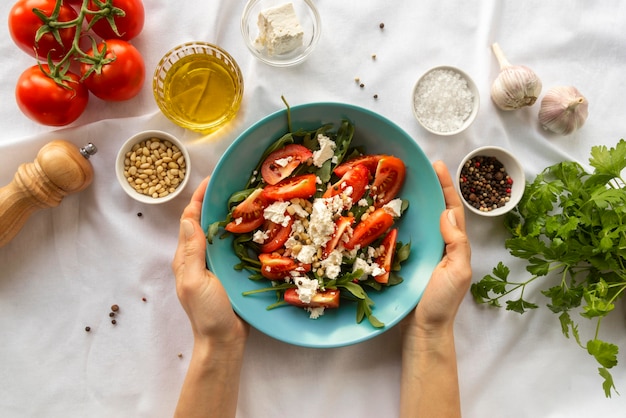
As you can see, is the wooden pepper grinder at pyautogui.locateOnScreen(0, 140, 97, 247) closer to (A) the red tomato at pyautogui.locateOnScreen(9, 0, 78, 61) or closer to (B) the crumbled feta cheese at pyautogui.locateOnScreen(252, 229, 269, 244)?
(A) the red tomato at pyautogui.locateOnScreen(9, 0, 78, 61)

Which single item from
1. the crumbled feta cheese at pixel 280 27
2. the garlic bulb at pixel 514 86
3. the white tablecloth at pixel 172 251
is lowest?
the white tablecloth at pixel 172 251

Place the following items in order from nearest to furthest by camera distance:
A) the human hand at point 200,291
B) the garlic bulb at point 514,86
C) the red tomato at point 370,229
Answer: the human hand at point 200,291 < the red tomato at point 370,229 < the garlic bulb at point 514,86

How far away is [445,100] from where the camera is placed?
1.87 meters

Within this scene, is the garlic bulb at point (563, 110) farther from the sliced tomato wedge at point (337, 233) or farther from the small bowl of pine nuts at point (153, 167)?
the small bowl of pine nuts at point (153, 167)

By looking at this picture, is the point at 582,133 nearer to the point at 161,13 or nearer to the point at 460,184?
the point at 460,184

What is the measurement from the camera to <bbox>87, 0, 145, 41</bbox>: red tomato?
1.69m

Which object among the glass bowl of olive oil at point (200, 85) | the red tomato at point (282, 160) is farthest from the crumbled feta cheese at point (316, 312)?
the glass bowl of olive oil at point (200, 85)

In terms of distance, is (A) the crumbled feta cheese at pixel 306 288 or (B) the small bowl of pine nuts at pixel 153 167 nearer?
(A) the crumbled feta cheese at pixel 306 288

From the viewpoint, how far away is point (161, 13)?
75.0 inches

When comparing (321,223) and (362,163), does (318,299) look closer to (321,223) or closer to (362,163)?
(321,223)

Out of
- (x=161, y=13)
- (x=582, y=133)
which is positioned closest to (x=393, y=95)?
(x=582, y=133)

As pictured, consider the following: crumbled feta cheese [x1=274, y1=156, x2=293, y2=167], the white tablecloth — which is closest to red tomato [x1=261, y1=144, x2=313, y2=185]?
crumbled feta cheese [x1=274, y1=156, x2=293, y2=167]

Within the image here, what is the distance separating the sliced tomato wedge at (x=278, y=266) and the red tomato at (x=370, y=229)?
174 mm

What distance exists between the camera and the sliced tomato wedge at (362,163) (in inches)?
69.6
